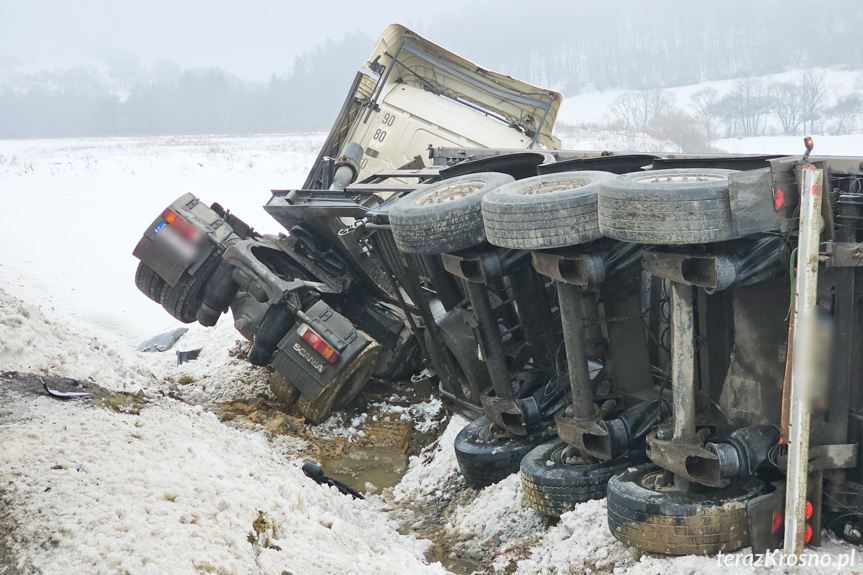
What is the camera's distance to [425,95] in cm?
994

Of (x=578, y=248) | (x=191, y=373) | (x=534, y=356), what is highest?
(x=578, y=248)

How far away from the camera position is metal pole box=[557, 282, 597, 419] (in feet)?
13.6

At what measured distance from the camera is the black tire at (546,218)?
3.73 meters

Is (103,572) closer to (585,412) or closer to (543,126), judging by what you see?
(585,412)

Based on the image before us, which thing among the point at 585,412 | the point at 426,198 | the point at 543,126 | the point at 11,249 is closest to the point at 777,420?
the point at 585,412

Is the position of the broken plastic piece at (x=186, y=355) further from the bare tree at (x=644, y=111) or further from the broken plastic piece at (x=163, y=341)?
the bare tree at (x=644, y=111)

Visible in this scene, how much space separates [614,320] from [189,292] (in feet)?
13.5

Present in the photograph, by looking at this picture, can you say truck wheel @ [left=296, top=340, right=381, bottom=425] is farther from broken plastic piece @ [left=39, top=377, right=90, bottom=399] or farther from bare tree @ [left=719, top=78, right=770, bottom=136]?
bare tree @ [left=719, top=78, right=770, bottom=136]

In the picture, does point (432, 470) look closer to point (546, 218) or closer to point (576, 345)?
point (576, 345)

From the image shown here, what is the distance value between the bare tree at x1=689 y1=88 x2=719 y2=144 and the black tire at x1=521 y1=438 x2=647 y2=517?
21.9m

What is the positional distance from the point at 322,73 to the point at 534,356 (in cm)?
6804

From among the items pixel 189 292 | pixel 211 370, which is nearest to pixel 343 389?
pixel 189 292

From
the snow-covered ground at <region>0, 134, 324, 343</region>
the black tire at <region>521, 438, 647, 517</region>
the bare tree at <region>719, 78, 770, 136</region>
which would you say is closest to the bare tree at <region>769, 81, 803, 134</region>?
the bare tree at <region>719, 78, 770, 136</region>

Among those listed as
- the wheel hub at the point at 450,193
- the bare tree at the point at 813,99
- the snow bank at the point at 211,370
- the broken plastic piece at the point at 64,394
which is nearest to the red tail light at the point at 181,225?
the snow bank at the point at 211,370
